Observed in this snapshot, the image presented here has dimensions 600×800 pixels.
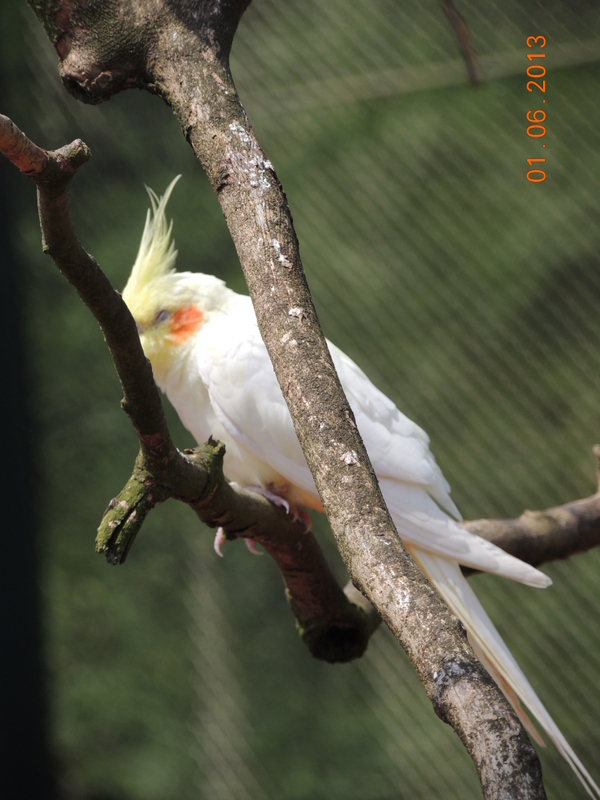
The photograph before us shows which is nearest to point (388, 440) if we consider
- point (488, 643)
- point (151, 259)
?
→ point (488, 643)

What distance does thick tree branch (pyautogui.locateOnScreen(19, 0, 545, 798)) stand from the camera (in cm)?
34

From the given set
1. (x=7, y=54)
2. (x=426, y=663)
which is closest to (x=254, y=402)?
(x=426, y=663)

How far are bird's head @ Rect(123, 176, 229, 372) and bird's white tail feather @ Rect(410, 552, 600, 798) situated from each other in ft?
1.54

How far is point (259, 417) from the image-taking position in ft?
3.66

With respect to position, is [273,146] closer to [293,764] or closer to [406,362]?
[406,362]

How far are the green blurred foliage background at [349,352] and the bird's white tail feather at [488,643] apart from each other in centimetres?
65

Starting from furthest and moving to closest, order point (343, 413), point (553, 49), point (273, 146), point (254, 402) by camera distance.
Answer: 1. point (273, 146)
2. point (553, 49)
3. point (254, 402)
4. point (343, 413)

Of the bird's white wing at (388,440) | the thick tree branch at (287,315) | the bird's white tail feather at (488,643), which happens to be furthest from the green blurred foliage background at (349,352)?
the thick tree branch at (287,315)

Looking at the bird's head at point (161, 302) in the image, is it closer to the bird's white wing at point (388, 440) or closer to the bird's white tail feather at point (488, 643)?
the bird's white wing at point (388, 440)

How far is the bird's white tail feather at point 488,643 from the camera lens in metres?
0.85

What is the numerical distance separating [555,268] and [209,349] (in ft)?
3.06

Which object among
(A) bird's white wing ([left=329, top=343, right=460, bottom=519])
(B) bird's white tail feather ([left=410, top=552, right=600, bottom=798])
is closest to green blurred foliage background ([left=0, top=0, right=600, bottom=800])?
(A) bird's white wing ([left=329, top=343, right=460, bottom=519])

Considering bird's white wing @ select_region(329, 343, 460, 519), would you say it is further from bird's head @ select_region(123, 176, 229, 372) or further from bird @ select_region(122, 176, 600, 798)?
bird's head @ select_region(123, 176, 229, 372)

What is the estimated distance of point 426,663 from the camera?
354 mm
